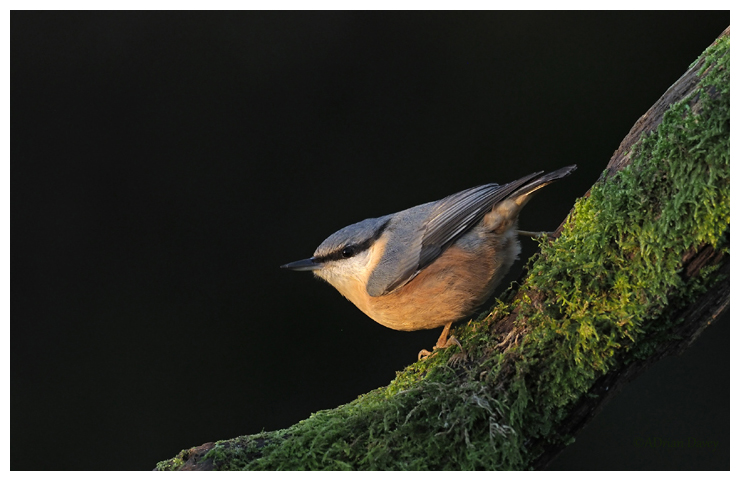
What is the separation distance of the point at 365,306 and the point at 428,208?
54 centimetres

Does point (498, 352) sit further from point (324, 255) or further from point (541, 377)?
point (324, 255)

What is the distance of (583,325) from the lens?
1731mm

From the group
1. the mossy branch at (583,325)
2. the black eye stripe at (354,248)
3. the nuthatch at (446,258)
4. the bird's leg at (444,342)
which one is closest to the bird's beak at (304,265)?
the black eye stripe at (354,248)

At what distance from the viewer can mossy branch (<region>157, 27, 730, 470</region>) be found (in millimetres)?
1597

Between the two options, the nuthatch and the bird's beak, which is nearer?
the nuthatch

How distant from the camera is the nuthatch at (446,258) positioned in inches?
97.3

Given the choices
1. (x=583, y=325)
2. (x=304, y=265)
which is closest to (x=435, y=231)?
(x=304, y=265)

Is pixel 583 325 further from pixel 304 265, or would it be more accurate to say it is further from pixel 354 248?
pixel 304 265

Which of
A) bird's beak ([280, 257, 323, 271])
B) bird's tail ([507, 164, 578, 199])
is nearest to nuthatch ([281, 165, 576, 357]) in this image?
bird's tail ([507, 164, 578, 199])

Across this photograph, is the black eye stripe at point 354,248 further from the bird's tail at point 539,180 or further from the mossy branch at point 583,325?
the mossy branch at point 583,325

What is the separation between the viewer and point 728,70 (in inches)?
62.8

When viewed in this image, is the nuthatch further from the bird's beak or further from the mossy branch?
the mossy branch

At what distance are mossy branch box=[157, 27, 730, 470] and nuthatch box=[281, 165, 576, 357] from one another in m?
0.47

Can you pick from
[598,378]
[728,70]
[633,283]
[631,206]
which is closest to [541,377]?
[598,378]
